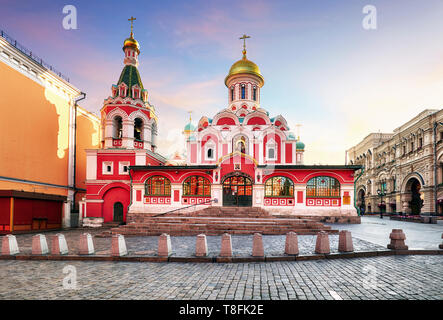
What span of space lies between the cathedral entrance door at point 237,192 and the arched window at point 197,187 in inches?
63.7

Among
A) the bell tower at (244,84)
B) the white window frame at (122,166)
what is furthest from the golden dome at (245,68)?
the white window frame at (122,166)

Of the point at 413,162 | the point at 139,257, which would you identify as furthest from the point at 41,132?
the point at 413,162

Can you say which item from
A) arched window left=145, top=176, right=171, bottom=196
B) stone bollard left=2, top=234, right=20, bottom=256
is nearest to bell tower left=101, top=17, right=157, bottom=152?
arched window left=145, top=176, right=171, bottom=196

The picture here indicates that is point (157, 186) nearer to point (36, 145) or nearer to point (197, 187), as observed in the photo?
point (197, 187)

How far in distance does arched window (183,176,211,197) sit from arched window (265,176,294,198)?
531cm

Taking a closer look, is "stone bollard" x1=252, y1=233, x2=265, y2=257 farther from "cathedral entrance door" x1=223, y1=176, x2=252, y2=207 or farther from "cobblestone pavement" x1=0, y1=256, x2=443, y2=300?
"cathedral entrance door" x1=223, y1=176, x2=252, y2=207

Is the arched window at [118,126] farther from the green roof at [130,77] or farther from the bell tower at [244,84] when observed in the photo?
the bell tower at [244,84]

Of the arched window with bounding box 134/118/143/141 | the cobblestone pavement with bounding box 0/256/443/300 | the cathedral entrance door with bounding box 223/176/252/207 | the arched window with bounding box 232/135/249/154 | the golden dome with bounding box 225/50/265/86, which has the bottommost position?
the cobblestone pavement with bounding box 0/256/443/300

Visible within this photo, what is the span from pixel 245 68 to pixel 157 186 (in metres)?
18.5

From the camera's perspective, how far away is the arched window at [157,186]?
23703 mm

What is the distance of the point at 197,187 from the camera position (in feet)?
77.1

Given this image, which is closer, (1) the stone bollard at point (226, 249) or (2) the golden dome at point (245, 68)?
(1) the stone bollard at point (226, 249)

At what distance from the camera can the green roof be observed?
26406 mm
